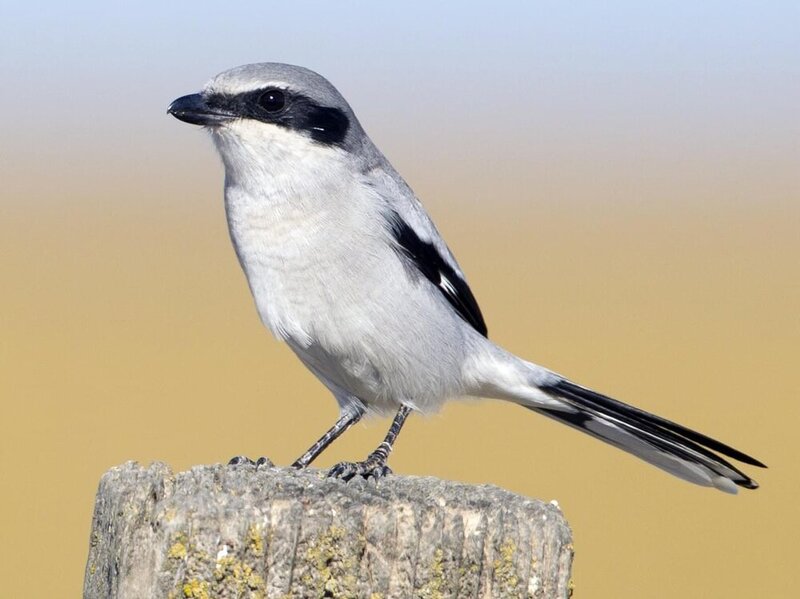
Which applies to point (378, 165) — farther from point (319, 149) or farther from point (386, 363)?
point (386, 363)

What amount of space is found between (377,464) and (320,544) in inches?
43.0

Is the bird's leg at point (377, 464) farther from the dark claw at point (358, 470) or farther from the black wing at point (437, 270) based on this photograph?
the black wing at point (437, 270)

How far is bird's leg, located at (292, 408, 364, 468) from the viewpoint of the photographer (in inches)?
152

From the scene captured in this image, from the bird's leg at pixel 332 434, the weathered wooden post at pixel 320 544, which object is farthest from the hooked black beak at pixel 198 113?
the weathered wooden post at pixel 320 544

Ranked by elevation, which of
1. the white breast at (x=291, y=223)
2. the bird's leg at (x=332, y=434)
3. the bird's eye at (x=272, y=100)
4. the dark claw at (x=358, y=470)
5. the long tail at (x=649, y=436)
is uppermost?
the bird's eye at (x=272, y=100)

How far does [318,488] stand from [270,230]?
5.22ft

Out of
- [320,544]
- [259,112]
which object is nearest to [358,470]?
[320,544]

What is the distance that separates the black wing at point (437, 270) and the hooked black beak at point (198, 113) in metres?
0.68

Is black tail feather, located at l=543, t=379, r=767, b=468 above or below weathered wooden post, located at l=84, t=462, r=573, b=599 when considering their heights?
above

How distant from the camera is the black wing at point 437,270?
3725 mm

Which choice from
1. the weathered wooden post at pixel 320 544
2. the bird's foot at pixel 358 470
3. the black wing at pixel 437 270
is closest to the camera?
the weathered wooden post at pixel 320 544

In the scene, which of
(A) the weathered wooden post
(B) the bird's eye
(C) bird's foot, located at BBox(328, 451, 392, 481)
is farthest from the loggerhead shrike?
(A) the weathered wooden post

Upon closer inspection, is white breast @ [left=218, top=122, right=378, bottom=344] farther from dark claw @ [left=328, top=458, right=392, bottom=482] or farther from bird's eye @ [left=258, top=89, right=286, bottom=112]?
dark claw @ [left=328, top=458, right=392, bottom=482]

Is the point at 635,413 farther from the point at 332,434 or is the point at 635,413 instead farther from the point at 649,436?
the point at 332,434
